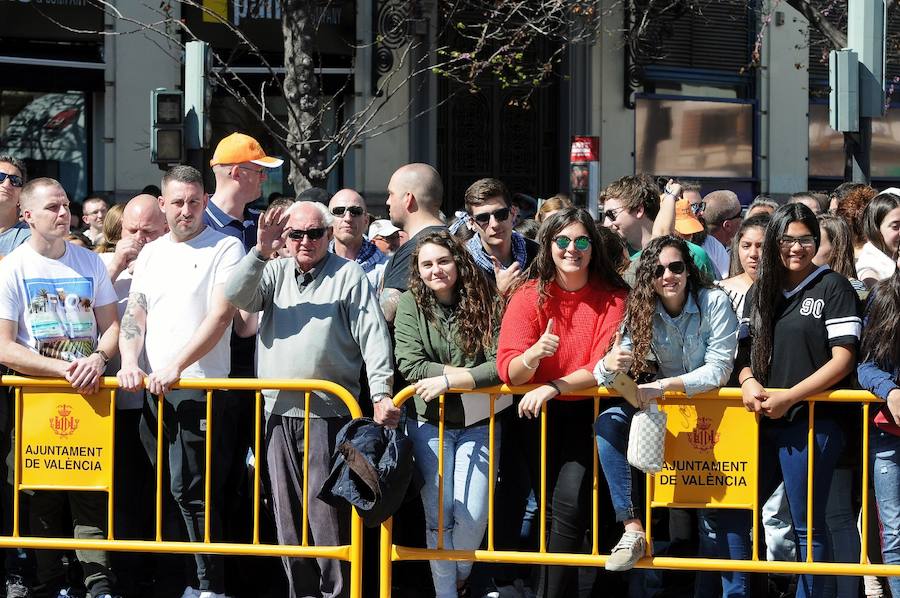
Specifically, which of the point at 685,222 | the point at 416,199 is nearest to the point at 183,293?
the point at 416,199

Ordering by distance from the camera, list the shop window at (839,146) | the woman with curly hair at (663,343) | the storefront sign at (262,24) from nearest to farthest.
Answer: the woman with curly hair at (663,343)
the storefront sign at (262,24)
the shop window at (839,146)

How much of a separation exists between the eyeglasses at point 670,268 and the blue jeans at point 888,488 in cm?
115

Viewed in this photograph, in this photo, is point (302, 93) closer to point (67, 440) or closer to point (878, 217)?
point (878, 217)

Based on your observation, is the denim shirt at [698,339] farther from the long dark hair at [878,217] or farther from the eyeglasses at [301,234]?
the long dark hair at [878,217]

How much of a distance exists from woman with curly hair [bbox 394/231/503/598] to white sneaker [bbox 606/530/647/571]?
2.09ft

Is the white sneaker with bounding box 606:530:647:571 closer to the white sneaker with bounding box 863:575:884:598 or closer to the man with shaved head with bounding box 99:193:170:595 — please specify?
the white sneaker with bounding box 863:575:884:598

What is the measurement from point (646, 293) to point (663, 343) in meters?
0.25

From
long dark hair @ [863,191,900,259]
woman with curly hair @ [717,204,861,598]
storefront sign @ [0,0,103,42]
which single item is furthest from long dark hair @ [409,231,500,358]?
storefront sign @ [0,0,103,42]

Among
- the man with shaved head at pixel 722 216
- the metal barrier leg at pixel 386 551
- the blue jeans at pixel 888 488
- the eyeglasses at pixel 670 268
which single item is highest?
the man with shaved head at pixel 722 216

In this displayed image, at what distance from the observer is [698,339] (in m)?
5.53

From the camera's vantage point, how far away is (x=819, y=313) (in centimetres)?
552

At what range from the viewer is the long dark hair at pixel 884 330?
17.8ft

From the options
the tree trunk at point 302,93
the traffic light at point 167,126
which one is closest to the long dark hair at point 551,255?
the traffic light at point 167,126

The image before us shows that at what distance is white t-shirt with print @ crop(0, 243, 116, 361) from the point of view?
5977 millimetres
